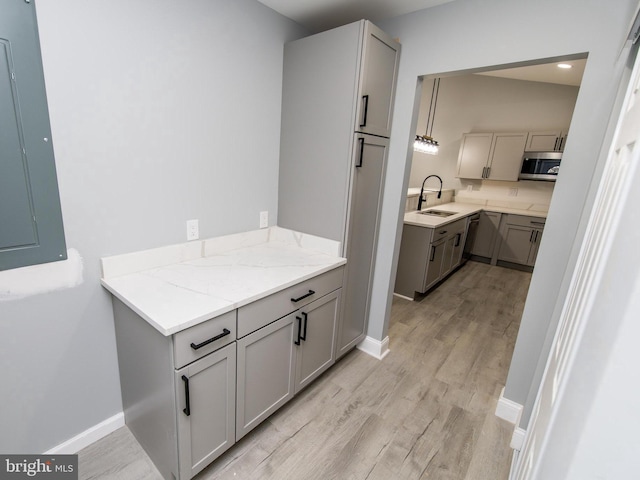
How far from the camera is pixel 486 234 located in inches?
191

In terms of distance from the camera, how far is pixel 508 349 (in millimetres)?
2656

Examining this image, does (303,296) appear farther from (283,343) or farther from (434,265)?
(434,265)

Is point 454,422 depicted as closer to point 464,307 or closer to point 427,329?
point 427,329

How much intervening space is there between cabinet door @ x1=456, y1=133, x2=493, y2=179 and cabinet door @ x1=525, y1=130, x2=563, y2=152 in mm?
524

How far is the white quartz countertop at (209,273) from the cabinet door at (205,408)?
220mm

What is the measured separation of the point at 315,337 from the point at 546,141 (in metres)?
4.46

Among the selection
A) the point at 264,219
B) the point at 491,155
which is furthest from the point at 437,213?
the point at 264,219

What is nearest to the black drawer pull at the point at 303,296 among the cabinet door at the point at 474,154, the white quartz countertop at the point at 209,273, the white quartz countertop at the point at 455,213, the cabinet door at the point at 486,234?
the white quartz countertop at the point at 209,273

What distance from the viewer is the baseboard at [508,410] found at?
189cm

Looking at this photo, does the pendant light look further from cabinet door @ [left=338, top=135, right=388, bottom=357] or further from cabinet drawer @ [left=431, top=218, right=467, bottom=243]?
cabinet door @ [left=338, top=135, right=388, bottom=357]

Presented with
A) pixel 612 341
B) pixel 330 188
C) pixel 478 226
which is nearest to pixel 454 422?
pixel 330 188

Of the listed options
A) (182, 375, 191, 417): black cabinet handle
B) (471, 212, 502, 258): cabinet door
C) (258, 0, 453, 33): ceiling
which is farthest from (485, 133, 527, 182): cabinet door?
(182, 375, 191, 417): black cabinet handle

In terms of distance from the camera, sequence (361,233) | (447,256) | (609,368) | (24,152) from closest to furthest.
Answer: (609,368), (24,152), (361,233), (447,256)

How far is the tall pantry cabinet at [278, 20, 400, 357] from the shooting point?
71.7 inches
